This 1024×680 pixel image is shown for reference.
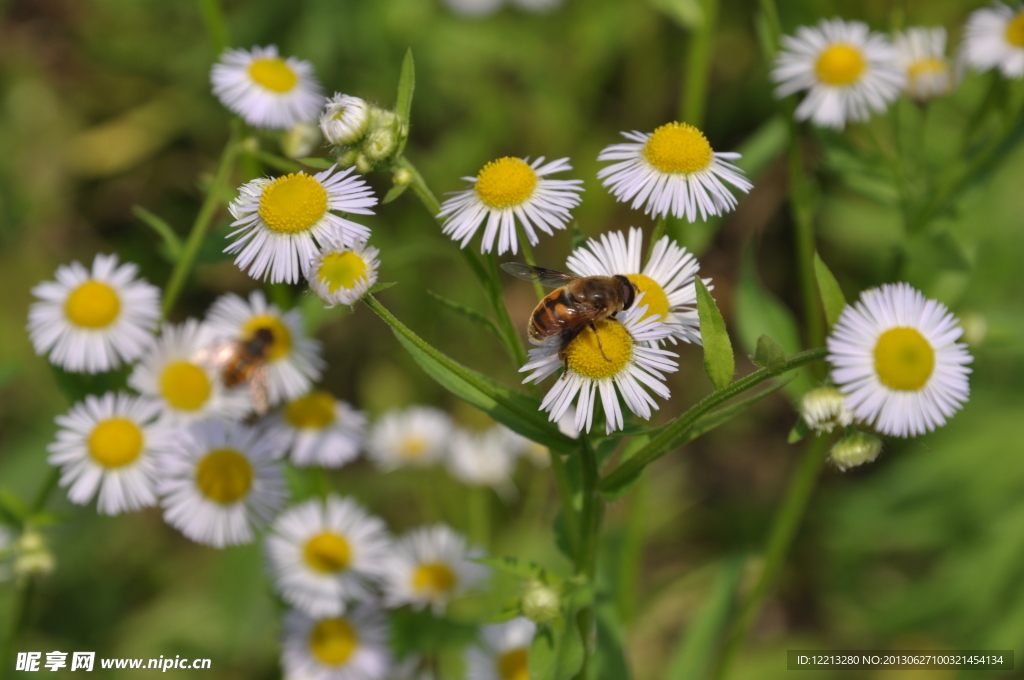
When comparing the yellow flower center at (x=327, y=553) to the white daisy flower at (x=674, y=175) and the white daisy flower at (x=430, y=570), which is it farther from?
the white daisy flower at (x=674, y=175)

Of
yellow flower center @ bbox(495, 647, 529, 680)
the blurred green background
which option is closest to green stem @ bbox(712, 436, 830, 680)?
the blurred green background

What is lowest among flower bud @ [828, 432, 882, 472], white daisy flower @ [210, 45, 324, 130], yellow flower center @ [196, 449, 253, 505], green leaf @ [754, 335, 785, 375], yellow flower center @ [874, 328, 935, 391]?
flower bud @ [828, 432, 882, 472]

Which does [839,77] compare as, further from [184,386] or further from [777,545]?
[184,386]

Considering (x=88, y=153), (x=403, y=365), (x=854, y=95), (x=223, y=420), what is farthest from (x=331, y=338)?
(x=854, y=95)

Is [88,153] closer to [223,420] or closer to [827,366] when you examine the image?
[223,420]

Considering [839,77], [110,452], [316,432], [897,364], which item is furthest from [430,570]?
[839,77]

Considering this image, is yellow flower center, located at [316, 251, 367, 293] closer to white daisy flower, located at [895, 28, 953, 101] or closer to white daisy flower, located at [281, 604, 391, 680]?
white daisy flower, located at [281, 604, 391, 680]

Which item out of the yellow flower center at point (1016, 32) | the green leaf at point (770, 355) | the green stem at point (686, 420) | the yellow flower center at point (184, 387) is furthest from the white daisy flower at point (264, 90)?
the yellow flower center at point (1016, 32)
